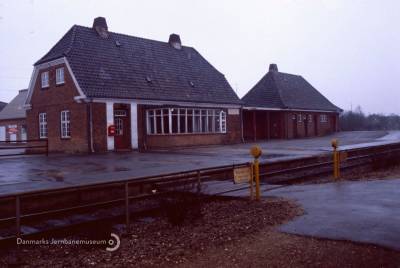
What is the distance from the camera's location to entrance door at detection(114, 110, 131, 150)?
87.4ft

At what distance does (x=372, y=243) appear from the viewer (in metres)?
6.30

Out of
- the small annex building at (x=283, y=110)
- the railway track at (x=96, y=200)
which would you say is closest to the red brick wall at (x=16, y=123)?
the small annex building at (x=283, y=110)

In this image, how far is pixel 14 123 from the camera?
4741cm

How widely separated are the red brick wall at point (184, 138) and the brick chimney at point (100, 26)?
6285 mm

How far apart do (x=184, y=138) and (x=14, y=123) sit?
26.4m

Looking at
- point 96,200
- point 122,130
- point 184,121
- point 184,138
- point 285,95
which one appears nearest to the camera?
point 96,200

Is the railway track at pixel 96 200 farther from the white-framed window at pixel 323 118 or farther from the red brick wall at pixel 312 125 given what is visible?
the white-framed window at pixel 323 118

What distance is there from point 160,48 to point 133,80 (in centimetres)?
638

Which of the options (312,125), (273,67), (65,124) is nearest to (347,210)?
(65,124)

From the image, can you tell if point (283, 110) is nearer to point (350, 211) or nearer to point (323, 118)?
point (323, 118)

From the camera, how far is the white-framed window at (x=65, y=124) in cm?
2668

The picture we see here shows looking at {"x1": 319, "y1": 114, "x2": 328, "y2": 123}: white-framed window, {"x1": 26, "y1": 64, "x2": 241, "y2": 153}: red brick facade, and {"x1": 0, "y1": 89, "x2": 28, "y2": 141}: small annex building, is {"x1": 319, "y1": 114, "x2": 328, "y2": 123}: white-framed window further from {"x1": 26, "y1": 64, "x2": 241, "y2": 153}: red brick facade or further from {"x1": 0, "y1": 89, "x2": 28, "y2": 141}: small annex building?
{"x1": 0, "y1": 89, "x2": 28, "y2": 141}: small annex building

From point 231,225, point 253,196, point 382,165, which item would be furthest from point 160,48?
point 231,225

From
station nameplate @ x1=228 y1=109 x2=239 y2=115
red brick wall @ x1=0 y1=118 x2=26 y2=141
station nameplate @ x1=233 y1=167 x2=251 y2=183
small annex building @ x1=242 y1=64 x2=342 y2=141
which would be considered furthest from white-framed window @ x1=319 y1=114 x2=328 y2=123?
station nameplate @ x1=233 y1=167 x2=251 y2=183
